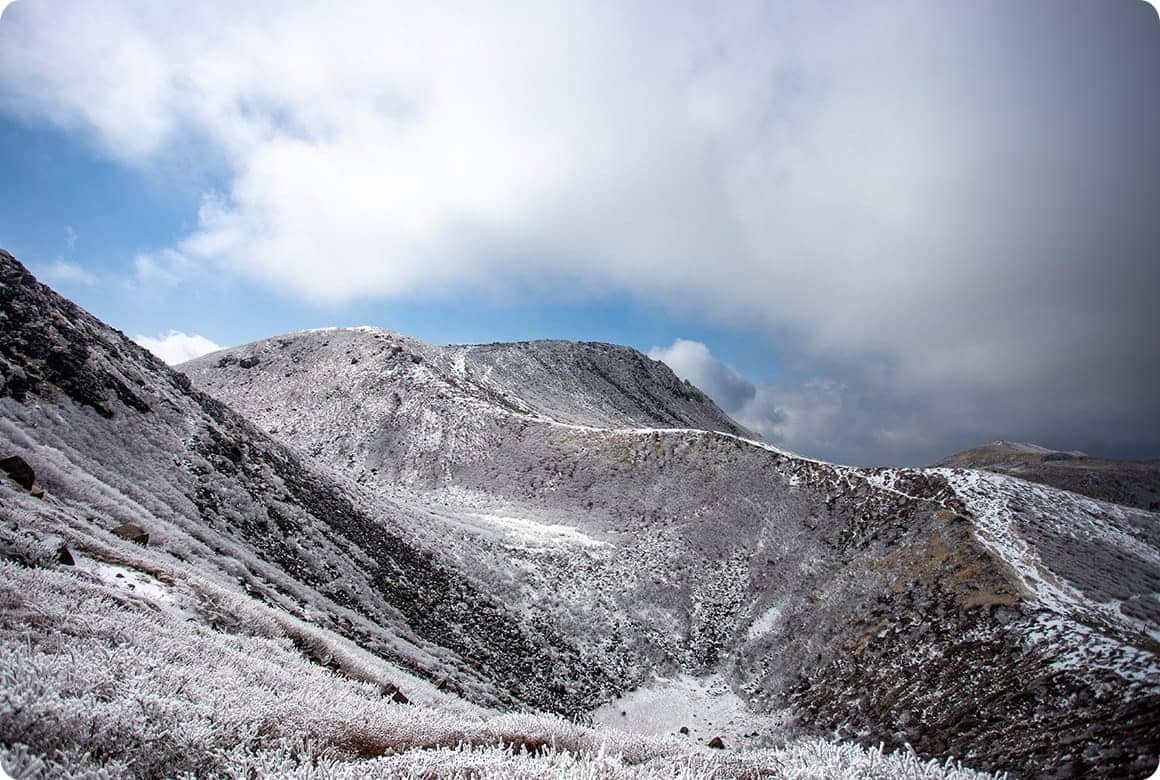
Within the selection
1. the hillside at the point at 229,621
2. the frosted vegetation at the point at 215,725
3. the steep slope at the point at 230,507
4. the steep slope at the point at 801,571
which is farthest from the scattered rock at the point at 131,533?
the steep slope at the point at 801,571

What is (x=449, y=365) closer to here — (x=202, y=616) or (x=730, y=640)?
(x=730, y=640)

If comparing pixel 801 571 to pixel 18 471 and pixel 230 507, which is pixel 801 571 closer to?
pixel 230 507

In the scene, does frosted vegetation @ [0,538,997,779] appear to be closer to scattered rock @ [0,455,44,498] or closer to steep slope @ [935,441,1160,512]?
scattered rock @ [0,455,44,498]

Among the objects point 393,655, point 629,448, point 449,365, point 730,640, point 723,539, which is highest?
point 449,365

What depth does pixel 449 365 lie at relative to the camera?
282 feet

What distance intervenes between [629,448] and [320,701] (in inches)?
1934

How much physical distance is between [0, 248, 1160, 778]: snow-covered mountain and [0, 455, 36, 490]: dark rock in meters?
0.14

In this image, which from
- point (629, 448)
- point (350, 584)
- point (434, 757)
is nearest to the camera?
point (434, 757)

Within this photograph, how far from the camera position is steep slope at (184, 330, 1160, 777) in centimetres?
1864

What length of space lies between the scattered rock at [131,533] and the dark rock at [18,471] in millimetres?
2763

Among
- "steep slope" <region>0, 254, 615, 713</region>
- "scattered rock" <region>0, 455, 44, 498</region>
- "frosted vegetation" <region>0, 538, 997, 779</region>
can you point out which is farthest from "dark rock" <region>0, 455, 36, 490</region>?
"frosted vegetation" <region>0, 538, 997, 779</region>

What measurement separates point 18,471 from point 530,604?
85.1ft

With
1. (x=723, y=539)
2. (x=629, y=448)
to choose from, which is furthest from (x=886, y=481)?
(x=629, y=448)

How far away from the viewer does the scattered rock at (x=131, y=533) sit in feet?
61.0
